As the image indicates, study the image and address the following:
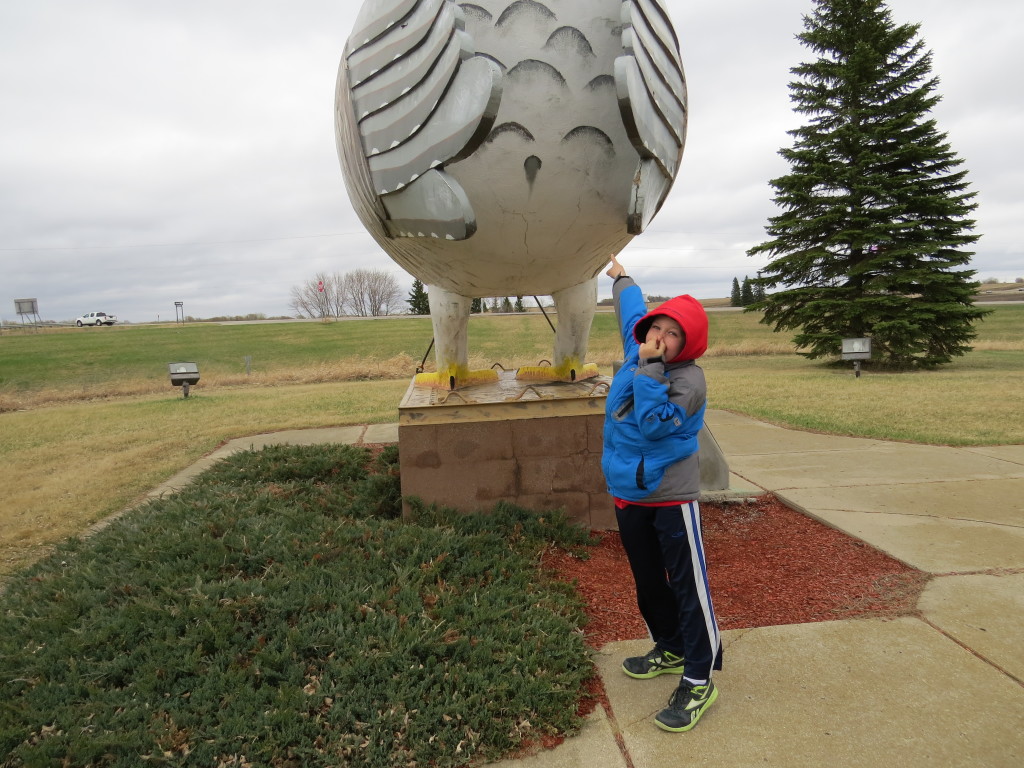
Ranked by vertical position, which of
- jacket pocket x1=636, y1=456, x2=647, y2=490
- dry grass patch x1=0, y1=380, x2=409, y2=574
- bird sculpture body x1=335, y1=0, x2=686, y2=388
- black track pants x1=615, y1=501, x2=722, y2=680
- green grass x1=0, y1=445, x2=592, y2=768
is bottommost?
dry grass patch x1=0, y1=380, x2=409, y2=574

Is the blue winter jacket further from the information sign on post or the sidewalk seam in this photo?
the information sign on post

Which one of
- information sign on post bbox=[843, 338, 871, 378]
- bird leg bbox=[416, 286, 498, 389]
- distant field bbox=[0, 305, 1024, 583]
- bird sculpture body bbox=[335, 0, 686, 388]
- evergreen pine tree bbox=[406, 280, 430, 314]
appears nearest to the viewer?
bird sculpture body bbox=[335, 0, 686, 388]

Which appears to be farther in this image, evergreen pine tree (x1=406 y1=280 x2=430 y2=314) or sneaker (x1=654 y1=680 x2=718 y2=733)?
evergreen pine tree (x1=406 y1=280 x2=430 y2=314)

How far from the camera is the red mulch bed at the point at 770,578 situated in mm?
2713

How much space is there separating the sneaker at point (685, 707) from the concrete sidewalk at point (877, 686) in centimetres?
3

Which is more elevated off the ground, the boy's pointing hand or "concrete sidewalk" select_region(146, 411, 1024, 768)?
the boy's pointing hand

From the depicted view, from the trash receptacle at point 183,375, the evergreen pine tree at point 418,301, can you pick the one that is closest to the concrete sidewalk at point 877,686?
the trash receptacle at point 183,375

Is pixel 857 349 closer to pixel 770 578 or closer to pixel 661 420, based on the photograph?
pixel 770 578

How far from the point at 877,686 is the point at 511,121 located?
2480mm

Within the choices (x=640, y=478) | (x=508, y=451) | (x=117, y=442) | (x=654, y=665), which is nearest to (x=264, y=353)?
(x=117, y=442)

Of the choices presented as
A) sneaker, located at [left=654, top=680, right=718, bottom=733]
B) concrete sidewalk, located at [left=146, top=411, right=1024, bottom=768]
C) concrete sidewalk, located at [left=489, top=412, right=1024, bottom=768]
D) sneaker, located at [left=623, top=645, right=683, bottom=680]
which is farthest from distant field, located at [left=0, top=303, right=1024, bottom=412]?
sneaker, located at [left=654, top=680, right=718, bottom=733]

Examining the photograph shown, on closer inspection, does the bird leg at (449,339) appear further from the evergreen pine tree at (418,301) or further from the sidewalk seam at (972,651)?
the evergreen pine tree at (418,301)

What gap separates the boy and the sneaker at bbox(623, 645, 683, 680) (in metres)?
→ 0.21

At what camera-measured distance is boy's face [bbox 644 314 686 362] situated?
2.01m
